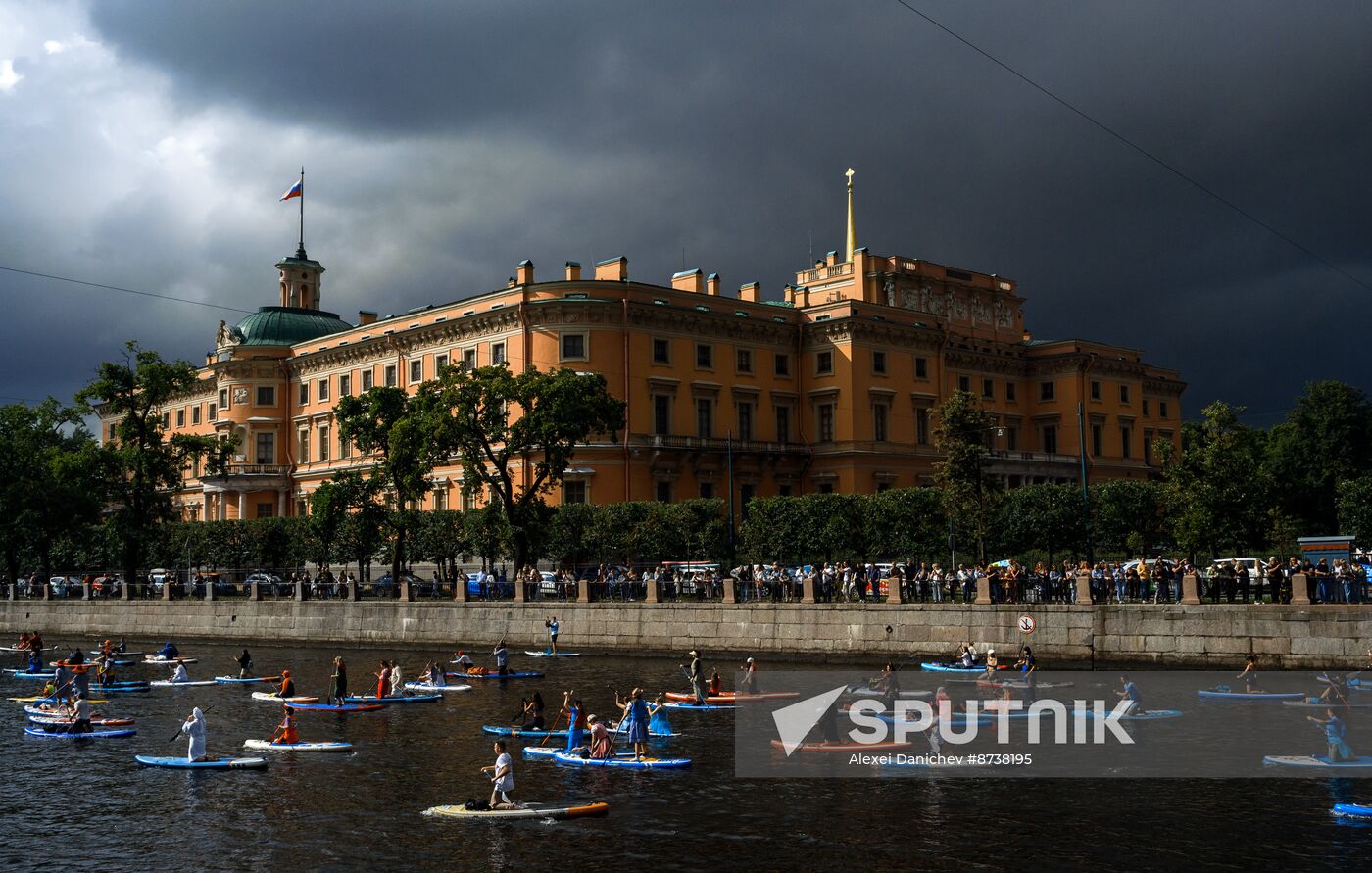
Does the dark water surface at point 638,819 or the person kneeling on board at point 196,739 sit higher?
the person kneeling on board at point 196,739

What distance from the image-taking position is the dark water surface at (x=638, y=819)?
64.3ft

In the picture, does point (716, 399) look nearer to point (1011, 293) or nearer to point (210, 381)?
point (1011, 293)

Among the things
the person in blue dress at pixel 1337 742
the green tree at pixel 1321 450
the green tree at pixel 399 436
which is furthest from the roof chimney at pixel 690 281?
the person in blue dress at pixel 1337 742

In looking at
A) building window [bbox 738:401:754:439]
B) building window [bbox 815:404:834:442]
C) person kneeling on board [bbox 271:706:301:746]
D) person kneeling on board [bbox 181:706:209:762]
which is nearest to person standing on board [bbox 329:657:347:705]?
person kneeling on board [bbox 271:706:301:746]

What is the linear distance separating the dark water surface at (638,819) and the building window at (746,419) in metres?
44.9

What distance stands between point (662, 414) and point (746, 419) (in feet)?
19.0

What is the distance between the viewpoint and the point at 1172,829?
20.9m

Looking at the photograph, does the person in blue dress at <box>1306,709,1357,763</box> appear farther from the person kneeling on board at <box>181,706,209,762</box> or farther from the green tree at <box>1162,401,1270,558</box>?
the green tree at <box>1162,401,1270,558</box>

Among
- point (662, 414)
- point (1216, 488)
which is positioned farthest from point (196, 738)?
point (662, 414)

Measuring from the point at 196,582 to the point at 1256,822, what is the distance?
181 feet

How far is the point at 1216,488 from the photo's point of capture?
47.9 m

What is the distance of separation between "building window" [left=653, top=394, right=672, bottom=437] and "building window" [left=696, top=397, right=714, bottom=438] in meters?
1.90

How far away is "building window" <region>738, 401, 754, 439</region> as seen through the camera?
74938mm

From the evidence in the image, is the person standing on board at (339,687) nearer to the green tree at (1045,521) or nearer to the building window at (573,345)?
the green tree at (1045,521)
